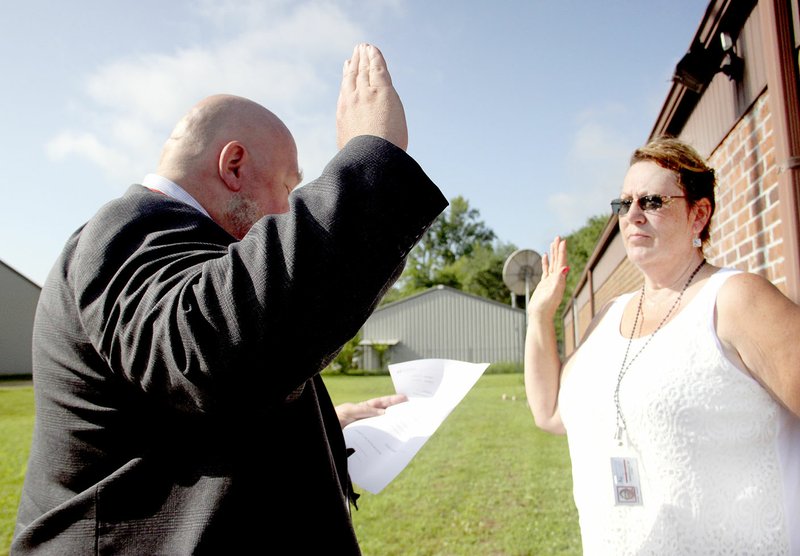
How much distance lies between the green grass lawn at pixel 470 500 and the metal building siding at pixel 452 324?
114 ft

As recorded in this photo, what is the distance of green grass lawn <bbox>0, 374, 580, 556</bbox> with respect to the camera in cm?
443

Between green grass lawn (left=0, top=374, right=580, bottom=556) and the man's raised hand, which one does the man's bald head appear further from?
green grass lawn (left=0, top=374, right=580, bottom=556)

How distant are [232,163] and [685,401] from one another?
60.0 inches

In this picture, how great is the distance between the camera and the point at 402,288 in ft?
227

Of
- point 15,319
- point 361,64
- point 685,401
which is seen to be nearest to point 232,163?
point 361,64

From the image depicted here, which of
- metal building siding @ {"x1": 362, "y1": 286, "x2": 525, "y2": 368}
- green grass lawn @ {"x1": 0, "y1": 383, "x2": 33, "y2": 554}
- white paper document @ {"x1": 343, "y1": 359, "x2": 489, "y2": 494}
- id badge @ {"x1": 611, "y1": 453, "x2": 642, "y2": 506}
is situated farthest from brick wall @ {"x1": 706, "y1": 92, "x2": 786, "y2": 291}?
metal building siding @ {"x1": 362, "y1": 286, "x2": 525, "y2": 368}

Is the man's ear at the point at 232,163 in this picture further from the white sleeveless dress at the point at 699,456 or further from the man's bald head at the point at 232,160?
the white sleeveless dress at the point at 699,456

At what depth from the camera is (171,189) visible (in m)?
1.09

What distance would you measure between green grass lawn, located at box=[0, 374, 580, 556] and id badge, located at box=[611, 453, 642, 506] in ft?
8.44

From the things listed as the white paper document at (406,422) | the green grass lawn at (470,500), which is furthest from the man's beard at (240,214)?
the green grass lawn at (470,500)

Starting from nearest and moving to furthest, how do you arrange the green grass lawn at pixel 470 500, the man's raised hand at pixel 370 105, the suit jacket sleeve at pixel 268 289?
the suit jacket sleeve at pixel 268 289
the man's raised hand at pixel 370 105
the green grass lawn at pixel 470 500

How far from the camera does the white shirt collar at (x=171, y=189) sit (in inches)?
42.6

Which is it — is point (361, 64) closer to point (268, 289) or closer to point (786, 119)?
point (268, 289)

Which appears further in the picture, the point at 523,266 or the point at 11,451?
the point at 523,266
